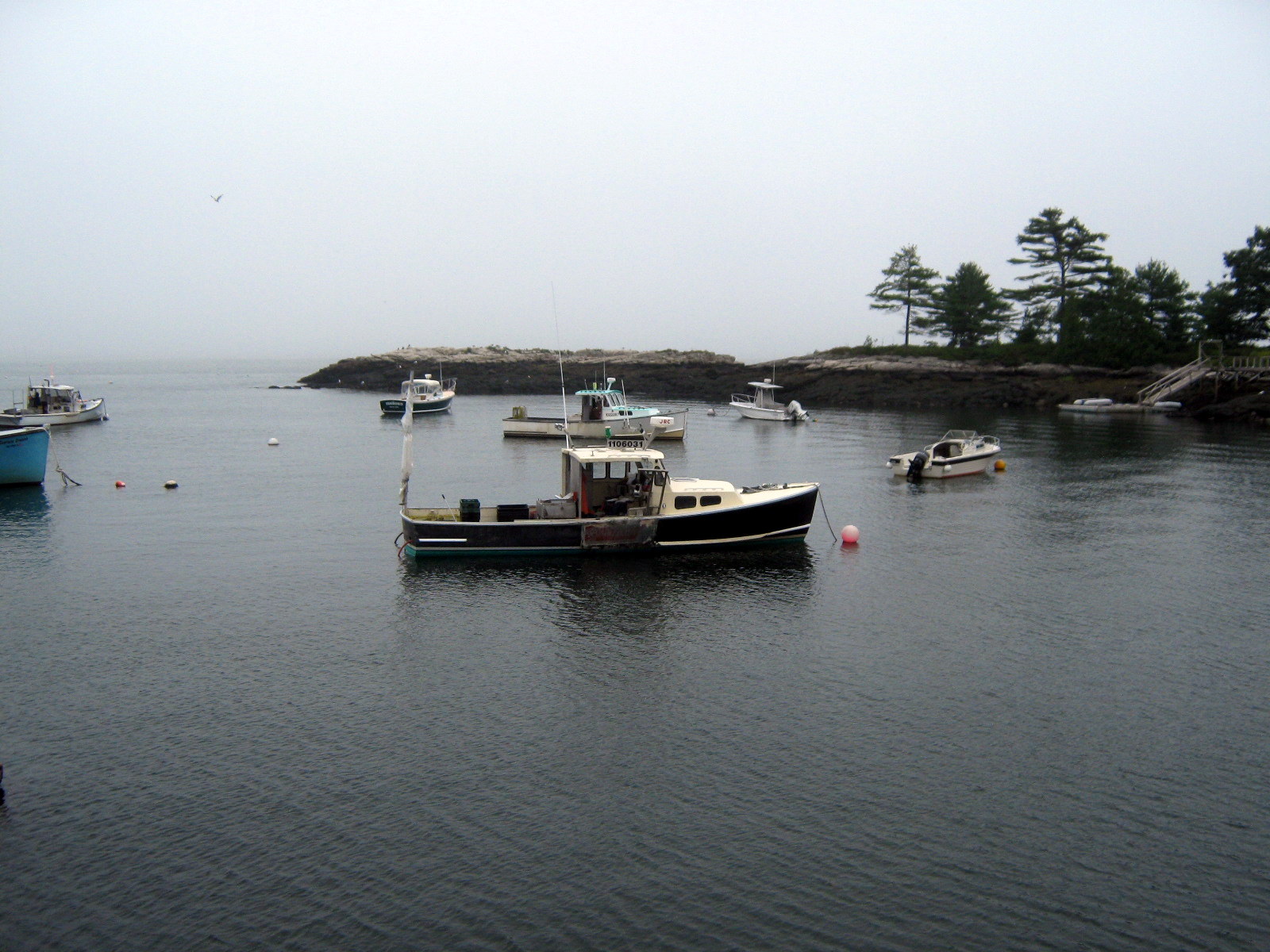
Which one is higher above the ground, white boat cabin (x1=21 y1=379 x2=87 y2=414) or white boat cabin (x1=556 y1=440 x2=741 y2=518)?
white boat cabin (x1=21 y1=379 x2=87 y2=414)

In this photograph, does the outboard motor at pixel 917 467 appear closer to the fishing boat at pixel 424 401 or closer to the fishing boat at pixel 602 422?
the fishing boat at pixel 602 422

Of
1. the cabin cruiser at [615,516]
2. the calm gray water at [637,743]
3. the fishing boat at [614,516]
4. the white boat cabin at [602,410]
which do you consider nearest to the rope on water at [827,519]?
the calm gray water at [637,743]

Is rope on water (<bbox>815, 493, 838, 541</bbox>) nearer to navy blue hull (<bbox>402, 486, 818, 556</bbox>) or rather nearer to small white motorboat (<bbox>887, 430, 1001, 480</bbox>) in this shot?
navy blue hull (<bbox>402, 486, 818, 556</bbox>)

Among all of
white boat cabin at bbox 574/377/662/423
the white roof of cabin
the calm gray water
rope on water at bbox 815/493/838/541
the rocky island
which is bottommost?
the calm gray water

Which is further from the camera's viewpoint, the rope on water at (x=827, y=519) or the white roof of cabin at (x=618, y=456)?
the rope on water at (x=827, y=519)

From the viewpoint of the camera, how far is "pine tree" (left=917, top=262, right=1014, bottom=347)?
10556 cm

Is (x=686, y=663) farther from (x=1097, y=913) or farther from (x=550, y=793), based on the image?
(x=1097, y=913)

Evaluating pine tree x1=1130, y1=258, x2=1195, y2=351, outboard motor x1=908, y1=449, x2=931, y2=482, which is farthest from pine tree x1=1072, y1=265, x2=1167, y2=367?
outboard motor x1=908, y1=449, x2=931, y2=482

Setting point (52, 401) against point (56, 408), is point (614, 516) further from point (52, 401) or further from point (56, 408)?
point (52, 401)

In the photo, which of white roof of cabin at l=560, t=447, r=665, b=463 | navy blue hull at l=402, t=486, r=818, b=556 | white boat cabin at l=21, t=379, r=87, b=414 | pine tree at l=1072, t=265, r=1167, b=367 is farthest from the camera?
pine tree at l=1072, t=265, r=1167, b=367

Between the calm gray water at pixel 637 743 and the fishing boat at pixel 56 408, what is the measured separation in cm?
4666

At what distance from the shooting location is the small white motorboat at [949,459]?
46.9 metres

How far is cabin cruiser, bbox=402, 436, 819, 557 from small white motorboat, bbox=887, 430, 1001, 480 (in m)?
18.0

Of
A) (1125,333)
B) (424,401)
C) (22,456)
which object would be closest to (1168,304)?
(1125,333)
